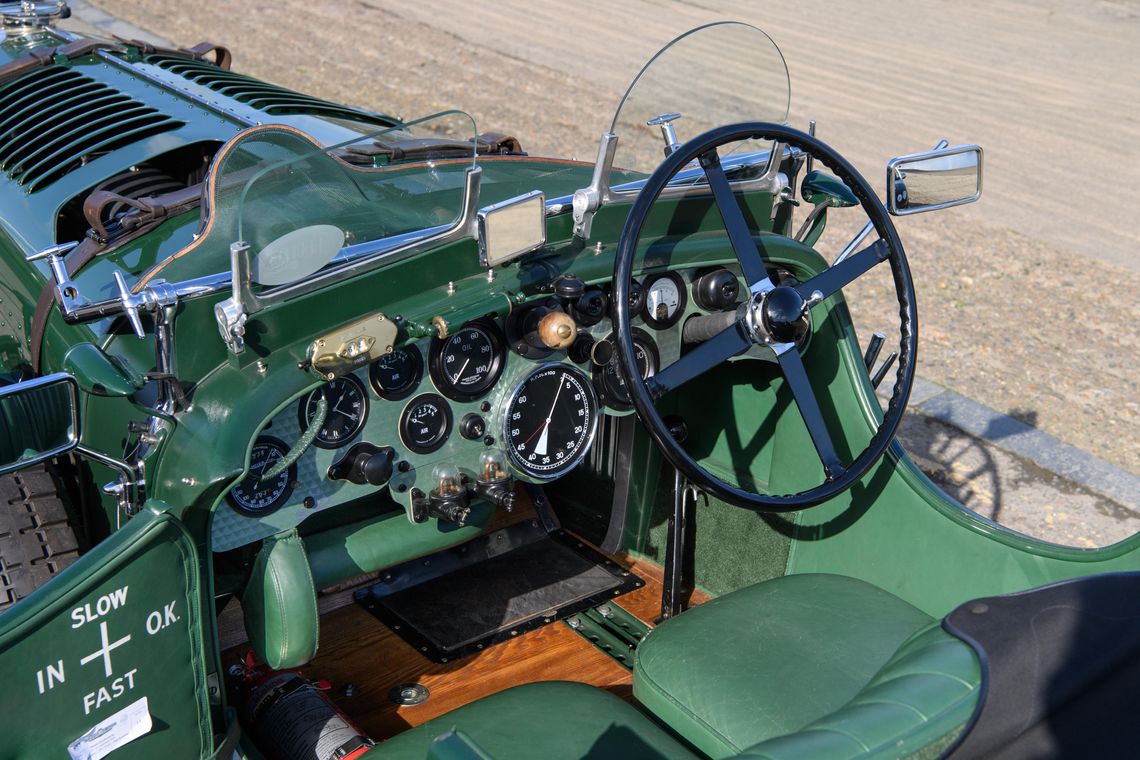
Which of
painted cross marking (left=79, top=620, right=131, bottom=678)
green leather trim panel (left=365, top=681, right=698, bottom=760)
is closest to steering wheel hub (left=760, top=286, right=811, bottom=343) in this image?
green leather trim panel (left=365, top=681, right=698, bottom=760)

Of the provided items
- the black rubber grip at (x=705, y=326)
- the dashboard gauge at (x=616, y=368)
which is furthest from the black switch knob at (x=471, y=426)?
the black rubber grip at (x=705, y=326)

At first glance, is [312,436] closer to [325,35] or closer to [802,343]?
[802,343]

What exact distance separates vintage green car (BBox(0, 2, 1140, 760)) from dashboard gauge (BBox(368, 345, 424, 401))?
0.01 m

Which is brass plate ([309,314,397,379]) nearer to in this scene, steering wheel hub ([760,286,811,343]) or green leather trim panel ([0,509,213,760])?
green leather trim panel ([0,509,213,760])

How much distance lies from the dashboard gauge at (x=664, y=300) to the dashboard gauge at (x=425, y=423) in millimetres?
537

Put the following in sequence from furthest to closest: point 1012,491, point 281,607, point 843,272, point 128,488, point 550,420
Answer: point 1012,491 < point 550,420 < point 843,272 < point 281,607 < point 128,488

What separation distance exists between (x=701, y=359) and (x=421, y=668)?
4.19 feet

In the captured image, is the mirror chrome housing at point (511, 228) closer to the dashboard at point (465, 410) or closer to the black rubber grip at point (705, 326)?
the dashboard at point (465, 410)

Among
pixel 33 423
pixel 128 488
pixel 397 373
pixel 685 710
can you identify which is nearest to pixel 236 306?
pixel 128 488

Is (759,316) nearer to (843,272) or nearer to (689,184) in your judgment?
(843,272)

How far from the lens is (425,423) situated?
2.66 metres

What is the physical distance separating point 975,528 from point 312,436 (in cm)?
153

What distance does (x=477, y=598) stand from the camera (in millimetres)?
3428

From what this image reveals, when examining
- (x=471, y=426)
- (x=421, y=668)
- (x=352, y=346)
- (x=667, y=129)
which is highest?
(x=667, y=129)
